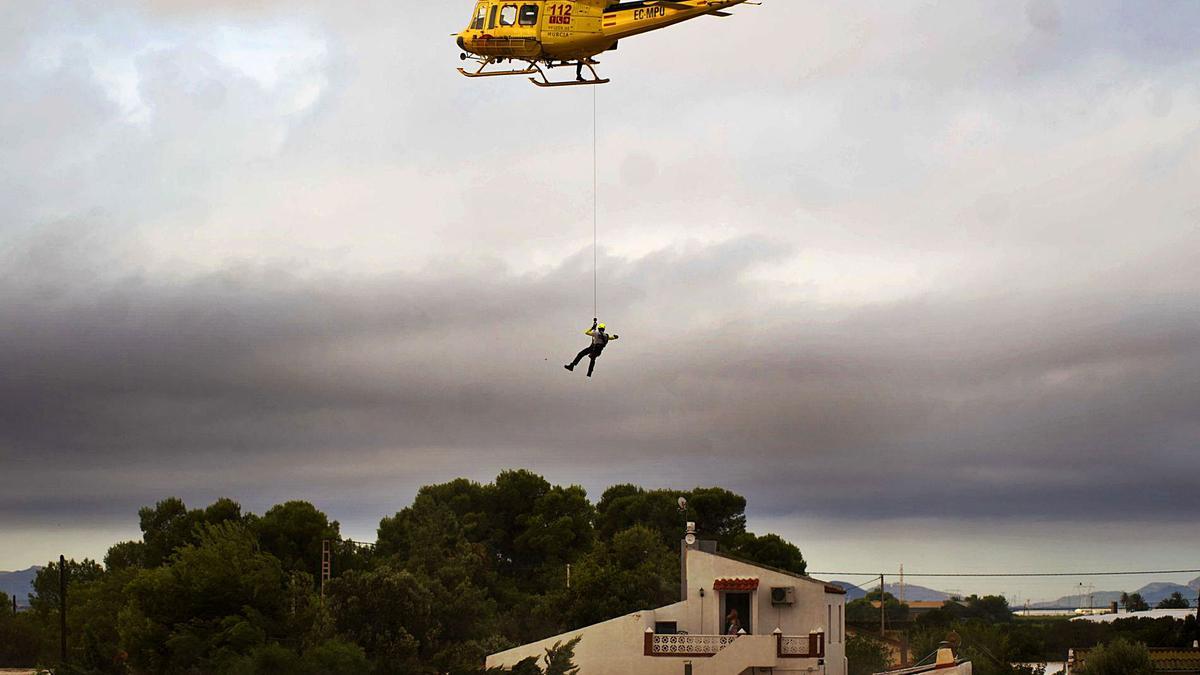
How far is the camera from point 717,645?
182 ft

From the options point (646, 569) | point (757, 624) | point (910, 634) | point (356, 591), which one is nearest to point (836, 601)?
point (757, 624)

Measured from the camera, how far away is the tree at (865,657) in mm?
74062

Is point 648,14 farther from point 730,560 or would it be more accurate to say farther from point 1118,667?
point 1118,667

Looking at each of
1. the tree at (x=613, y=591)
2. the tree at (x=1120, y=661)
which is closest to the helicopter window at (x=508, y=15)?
the tree at (x=613, y=591)

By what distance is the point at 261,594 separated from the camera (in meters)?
57.4

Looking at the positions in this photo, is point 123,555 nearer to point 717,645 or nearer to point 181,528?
point 181,528

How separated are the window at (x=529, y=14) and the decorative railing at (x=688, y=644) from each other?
22.1m

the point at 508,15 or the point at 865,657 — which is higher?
the point at 508,15

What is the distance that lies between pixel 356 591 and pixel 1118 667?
3900 cm

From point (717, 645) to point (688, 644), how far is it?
104 cm

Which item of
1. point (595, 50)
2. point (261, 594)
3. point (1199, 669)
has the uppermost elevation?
point (595, 50)

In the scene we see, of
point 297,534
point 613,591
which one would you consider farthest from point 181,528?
point 613,591

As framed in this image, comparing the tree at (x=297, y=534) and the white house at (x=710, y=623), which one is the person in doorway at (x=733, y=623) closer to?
the white house at (x=710, y=623)

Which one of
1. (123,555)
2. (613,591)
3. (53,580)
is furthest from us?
(53,580)
